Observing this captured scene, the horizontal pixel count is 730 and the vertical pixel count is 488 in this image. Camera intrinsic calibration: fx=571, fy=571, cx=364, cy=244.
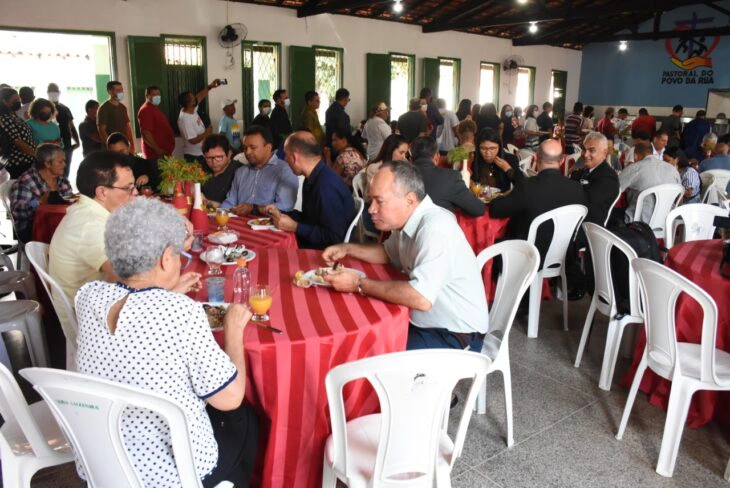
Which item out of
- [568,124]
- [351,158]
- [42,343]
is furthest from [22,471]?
[568,124]

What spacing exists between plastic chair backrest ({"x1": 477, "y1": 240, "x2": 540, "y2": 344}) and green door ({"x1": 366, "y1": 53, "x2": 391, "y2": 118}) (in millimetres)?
9151

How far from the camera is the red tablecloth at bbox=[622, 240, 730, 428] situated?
2521 mm

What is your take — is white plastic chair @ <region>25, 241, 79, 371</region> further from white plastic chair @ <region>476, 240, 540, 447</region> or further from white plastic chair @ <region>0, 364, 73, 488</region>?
white plastic chair @ <region>476, 240, 540, 447</region>

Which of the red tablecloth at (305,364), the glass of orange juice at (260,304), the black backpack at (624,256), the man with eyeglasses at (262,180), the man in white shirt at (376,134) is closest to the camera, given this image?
the red tablecloth at (305,364)

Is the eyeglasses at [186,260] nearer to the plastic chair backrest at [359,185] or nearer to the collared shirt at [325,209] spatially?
the collared shirt at [325,209]

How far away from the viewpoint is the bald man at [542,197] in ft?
12.2

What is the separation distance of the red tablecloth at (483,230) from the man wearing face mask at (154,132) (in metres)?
4.53

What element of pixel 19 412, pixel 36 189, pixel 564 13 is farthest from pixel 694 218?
pixel 564 13

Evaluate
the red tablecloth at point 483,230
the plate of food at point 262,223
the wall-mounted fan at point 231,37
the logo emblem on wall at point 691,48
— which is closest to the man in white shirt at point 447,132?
the wall-mounted fan at point 231,37

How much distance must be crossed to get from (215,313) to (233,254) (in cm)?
73

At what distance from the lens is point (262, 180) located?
13.5 feet

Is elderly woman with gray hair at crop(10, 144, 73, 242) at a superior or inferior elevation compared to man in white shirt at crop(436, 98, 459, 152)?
inferior

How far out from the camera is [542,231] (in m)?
3.71

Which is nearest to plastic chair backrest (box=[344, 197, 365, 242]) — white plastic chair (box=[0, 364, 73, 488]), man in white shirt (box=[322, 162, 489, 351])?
man in white shirt (box=[322, 162, 489, 351])
